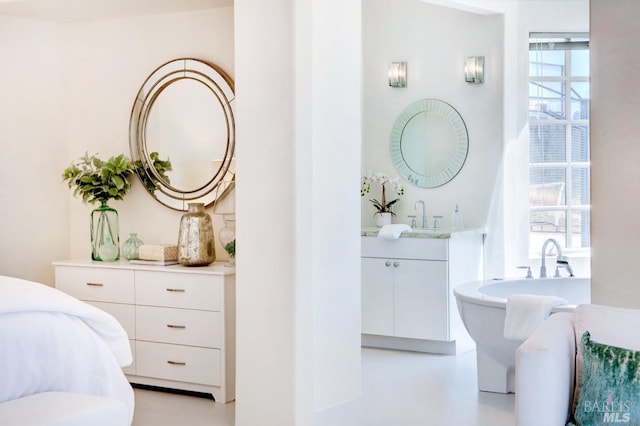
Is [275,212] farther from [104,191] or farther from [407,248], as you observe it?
[407,248]

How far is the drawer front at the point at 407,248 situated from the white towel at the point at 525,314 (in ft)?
4.98

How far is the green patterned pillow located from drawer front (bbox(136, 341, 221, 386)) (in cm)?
229

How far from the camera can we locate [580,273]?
5.90 m

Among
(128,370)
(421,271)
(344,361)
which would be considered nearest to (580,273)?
(421,271)

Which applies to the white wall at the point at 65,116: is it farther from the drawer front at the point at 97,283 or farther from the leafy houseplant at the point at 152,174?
the drawer front at the point at 97,283

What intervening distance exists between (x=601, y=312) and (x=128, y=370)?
284cm

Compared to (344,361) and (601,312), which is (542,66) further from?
(601,312)

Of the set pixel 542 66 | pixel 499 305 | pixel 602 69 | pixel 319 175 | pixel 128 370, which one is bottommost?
pixel 128 370

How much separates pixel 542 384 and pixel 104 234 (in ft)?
10.3

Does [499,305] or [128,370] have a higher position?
[499,305]

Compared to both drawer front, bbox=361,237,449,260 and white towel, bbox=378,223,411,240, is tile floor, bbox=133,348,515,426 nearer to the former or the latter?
drawer front, bbox=361,237,449,260

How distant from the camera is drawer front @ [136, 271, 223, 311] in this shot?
14.1 feet

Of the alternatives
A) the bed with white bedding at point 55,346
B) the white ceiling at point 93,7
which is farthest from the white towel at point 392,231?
the bed with white bedding at point 55,346

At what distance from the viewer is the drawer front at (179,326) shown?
429cm
